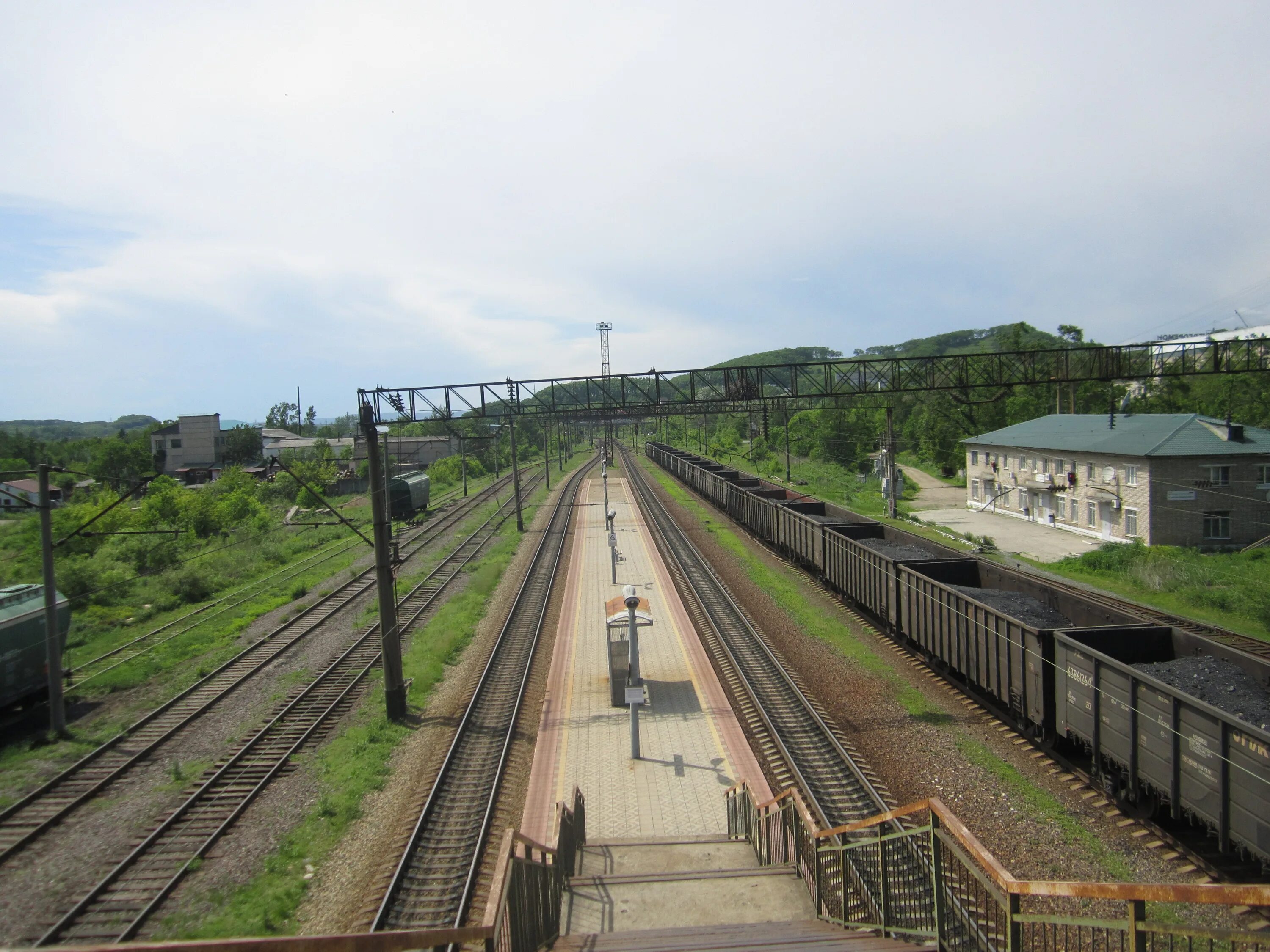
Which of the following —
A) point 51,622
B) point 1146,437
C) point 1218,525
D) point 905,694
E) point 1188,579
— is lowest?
point 905,694

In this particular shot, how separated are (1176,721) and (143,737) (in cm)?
1643

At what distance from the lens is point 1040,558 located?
32.0 m

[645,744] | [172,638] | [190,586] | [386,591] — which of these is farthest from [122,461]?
[645,744]

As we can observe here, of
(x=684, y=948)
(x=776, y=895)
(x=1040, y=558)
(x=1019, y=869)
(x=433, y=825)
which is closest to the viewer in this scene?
(x=684, y=948)

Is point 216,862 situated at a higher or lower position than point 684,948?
lower

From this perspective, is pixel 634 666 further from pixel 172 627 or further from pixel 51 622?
pixel 172 627

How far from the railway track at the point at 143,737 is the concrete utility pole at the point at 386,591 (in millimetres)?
4044

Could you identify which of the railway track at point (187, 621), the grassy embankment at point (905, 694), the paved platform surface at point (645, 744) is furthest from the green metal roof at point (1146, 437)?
the railway track at point (187, 621)

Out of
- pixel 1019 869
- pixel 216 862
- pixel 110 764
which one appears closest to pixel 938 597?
pixel 1019 869

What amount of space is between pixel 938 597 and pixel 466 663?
425 inches

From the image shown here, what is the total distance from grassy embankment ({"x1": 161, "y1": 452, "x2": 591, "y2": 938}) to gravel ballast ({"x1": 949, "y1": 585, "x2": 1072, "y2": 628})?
10.6 m

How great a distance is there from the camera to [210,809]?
461 inches

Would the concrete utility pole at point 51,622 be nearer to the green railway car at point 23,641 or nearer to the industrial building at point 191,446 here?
the green railway car at point 23,641

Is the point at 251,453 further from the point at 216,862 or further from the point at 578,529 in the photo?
the point at 216,862
